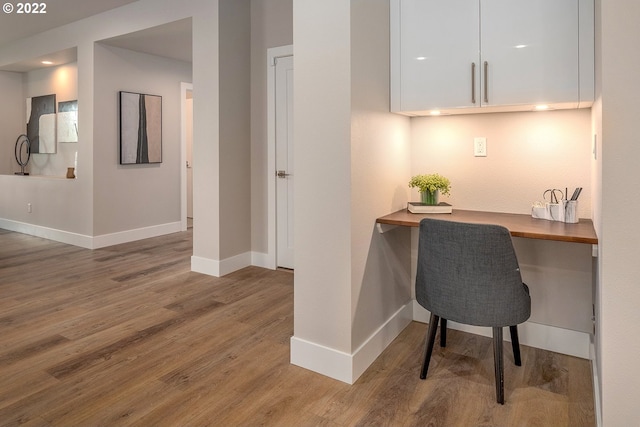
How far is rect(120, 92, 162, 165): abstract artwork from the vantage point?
216 inches

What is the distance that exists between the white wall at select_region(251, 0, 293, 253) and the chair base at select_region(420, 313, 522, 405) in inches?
94.0

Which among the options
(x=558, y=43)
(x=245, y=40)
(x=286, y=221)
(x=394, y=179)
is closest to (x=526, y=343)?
(x=394, y=179)

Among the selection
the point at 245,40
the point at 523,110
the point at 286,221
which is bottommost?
the point at 286,221

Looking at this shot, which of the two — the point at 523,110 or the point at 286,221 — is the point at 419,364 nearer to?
the point at 523,110

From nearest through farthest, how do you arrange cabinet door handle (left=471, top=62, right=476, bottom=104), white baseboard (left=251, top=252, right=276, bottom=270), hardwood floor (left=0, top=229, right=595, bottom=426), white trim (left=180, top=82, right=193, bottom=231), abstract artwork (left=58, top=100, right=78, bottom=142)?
hardwood floor (left=0, top=229, right=595, bottom=426) < cabinet door handle (left=471, top=62, right=476, bottom=104) < white baseboard (left=251, top=252, right=276, bottom=270) < abstract artwork (left=58, top=100, right=78, bottom=142) < white trim (left=180, top=82, right=193, bottom=231)

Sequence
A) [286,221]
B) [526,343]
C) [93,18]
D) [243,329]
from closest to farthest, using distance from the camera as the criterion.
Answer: [526,343]
[243,329]
[286,221]
[93,18]

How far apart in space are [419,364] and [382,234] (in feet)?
2.45

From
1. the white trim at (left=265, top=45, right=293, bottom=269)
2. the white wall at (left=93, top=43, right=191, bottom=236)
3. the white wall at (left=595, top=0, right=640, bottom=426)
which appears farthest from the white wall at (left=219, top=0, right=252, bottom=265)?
the white wall at (left=595, top=0, right=640, bottom=426)

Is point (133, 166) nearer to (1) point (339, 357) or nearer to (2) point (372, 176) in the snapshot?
(2) point (372, 176)

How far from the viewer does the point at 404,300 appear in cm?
288

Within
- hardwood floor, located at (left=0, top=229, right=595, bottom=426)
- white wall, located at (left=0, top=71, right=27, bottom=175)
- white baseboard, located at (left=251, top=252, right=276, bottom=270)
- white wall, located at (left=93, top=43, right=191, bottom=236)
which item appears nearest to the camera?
hardwood floor, located at (left=0, top=229, right=595, bottom=426)

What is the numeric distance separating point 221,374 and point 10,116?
679cm

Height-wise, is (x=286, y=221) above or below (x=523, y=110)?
below

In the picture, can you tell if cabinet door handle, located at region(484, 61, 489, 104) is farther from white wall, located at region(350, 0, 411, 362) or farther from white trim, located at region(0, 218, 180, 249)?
white trim, located at region(0, 218, 180, 249)
